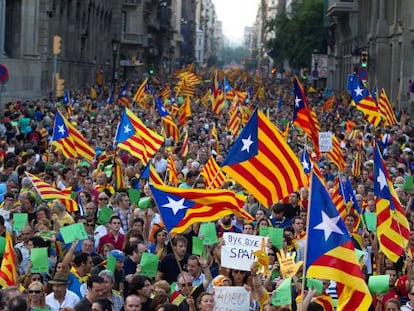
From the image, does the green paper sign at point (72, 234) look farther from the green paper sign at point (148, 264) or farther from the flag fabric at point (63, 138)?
the flag fabric at point (63, 138)

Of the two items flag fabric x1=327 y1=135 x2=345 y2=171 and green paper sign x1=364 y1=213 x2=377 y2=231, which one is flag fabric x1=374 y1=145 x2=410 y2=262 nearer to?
green paper sign x1=364 y1=213 x2=377 y2=231

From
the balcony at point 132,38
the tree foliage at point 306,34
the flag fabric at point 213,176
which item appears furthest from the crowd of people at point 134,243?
the balcony at point 132,38

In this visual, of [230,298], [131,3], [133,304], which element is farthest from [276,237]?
[131,3]

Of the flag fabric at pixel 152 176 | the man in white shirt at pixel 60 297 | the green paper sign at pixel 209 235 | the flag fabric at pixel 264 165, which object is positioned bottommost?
the man in white shirt at pixel 60 297

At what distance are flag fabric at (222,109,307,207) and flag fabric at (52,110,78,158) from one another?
7742 mm

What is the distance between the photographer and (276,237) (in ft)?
39.2

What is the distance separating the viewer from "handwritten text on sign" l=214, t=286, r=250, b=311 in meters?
9.19

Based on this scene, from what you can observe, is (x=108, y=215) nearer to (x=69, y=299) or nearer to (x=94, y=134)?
(x=69, y=299)

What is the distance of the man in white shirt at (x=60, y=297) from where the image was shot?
9.52 meters

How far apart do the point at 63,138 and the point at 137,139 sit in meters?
1.38

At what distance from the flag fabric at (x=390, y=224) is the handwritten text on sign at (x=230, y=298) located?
273 centimetres

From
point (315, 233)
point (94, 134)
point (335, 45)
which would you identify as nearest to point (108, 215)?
point (315, 233)

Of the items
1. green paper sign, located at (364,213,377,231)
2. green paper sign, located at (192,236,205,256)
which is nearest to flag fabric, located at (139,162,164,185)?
green paper sign, located at (364,213,377,231)

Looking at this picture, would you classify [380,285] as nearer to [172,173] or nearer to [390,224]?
[390,224]
